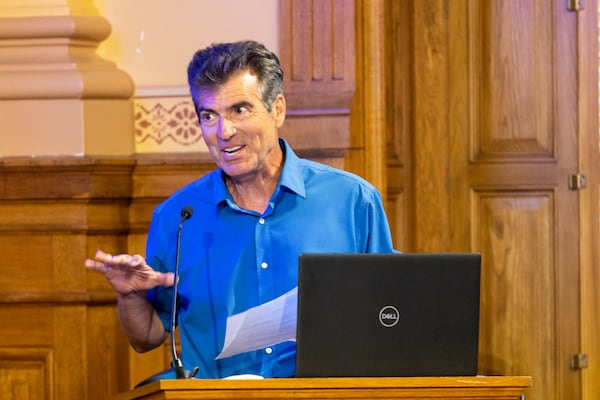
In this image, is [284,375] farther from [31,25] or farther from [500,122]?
[500,122]

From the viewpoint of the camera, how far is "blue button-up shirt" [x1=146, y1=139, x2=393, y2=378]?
2846mm

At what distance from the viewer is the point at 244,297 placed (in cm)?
285

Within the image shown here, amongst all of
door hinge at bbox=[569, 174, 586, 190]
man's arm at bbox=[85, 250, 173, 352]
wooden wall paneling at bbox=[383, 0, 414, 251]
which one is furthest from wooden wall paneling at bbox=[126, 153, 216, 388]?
door hinge at bbox=[569, 174, 586, 190]

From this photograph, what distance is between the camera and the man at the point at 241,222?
9.11 ft

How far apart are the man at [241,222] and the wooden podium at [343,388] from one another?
1.98 feet

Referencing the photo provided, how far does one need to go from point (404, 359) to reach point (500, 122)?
269cm

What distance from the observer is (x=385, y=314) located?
2.26m

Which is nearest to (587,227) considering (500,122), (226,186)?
(500,122)

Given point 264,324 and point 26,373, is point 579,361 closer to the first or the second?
point 26,373

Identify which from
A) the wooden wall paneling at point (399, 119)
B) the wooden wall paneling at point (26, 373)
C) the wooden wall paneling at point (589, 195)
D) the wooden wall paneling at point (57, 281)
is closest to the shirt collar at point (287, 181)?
the wooden wall paneling at point (57, 281)

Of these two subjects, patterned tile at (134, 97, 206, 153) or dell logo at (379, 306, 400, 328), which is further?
patterned tile at (134, 97, 206, 153)

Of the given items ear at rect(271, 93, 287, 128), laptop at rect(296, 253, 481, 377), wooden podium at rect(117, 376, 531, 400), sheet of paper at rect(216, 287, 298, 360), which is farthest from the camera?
ear at rect(271, 93, 287, 128)

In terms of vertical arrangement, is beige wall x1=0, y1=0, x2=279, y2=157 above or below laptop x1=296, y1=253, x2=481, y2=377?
above

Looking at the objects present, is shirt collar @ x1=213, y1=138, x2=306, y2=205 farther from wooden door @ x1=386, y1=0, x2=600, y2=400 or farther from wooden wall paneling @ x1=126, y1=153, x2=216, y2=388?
wooden door @ x1=386, y1=0, x2=600, y2=400
